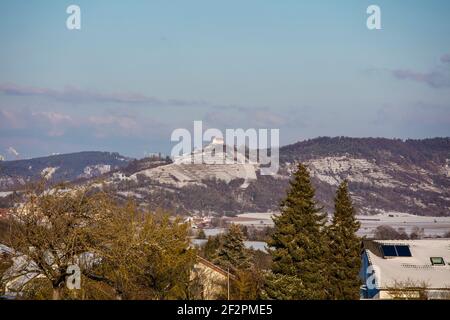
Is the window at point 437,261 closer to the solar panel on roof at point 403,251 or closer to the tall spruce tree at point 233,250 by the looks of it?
the solar panel on roof at point 403,251

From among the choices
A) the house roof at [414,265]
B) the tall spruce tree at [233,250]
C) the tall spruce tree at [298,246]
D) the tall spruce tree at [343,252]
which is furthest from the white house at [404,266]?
the tall spruce tree at [233,250]

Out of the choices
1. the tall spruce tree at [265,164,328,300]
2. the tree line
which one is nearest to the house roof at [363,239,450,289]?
the tree line

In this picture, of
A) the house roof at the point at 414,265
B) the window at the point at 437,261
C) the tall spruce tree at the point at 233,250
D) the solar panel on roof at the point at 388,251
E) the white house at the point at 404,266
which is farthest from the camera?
the tall spruce tree at the point at 233,250

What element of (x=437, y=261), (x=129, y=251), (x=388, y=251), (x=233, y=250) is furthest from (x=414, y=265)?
(x=129, y=251)

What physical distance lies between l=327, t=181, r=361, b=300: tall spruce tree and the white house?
1.04 meters

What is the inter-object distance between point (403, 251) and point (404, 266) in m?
2.94

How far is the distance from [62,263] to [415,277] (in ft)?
89.7

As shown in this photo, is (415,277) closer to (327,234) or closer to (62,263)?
(327,234)

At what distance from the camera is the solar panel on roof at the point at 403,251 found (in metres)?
42.7

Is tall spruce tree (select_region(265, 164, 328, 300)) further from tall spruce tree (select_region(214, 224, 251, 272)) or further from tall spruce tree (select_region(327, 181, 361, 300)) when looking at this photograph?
tall spruce tree (select_region(214, 224, 251, 272))

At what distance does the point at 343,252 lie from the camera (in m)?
38.5

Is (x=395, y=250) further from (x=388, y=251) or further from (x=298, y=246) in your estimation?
(x=298, y=246)

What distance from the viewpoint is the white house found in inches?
1416
